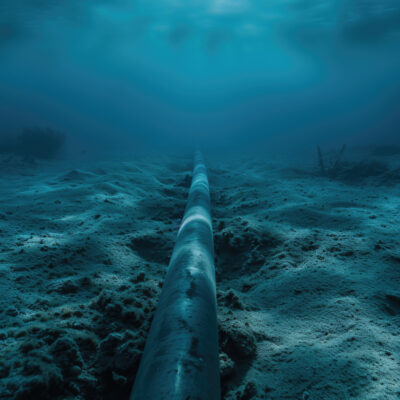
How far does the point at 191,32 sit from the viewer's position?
32.8 metres

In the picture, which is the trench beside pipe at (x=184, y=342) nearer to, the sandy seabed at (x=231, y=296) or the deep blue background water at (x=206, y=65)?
the sandy seabed at (x=231, y=296)

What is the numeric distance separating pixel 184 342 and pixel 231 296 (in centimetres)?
118


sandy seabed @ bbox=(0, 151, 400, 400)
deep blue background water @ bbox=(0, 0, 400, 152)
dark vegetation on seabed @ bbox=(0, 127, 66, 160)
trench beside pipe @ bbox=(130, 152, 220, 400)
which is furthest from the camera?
deep blue background water @ bbox=(0, 0, 400, 152)

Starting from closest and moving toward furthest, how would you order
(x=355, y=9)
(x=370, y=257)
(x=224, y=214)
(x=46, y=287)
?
(x=46, y=287) → (x=370, y=257) → (x=224, y=214) → (x=355, y=9)

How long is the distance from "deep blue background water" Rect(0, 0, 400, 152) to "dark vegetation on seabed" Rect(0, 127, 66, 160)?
488cm

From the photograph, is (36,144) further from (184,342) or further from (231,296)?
(184,342)

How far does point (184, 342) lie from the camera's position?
1.34m

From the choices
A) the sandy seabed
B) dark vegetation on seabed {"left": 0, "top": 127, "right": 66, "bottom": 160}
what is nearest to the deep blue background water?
dark vegetation on seabed {"left": 0, "top": 127, "right": 66, "bottom": 160}

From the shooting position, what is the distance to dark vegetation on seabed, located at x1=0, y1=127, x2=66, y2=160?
15133 millimetres

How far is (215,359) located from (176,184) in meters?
6.46

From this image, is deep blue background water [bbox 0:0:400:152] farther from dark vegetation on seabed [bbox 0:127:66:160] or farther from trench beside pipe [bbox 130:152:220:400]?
trench beside pipe [bbox 130:152:220:400]

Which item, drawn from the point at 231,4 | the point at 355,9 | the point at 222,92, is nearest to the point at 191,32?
the point at 231,4

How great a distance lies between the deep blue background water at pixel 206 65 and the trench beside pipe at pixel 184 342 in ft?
78.2

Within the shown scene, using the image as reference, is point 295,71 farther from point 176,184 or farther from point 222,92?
point 176,184
